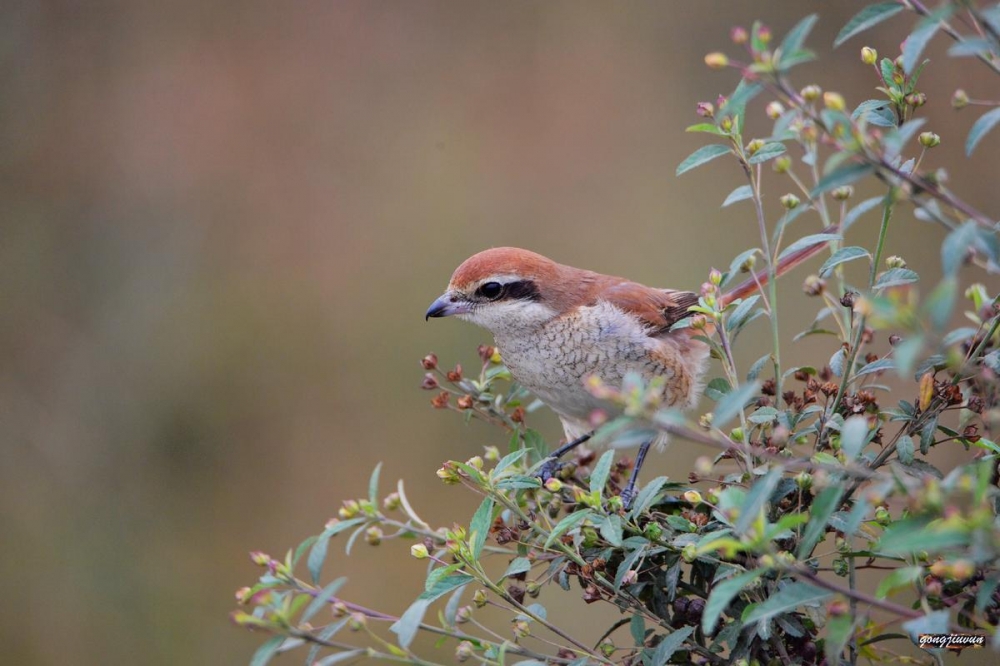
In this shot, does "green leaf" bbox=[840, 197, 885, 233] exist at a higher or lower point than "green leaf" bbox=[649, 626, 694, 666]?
higher

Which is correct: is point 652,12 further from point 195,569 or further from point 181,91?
point 195,569

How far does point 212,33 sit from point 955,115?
4.09 meters

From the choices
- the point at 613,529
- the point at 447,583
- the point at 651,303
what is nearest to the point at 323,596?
the point at 447,583

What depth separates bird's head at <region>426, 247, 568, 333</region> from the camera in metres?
2.85

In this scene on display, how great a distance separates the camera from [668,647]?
1471 millimetres

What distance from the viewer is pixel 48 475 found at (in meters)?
4.56

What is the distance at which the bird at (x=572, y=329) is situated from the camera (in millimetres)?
2723

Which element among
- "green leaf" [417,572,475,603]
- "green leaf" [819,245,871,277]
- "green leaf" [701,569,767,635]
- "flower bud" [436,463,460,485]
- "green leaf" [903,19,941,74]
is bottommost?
"green leaf" [417,572,475,603]

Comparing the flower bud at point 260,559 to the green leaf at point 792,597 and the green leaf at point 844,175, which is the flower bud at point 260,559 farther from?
the green leaf at point 844,175

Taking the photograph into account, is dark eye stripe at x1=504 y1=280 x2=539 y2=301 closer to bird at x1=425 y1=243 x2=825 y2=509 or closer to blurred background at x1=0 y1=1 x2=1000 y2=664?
bird at x1=425 y1=243 x2=825 y2=509

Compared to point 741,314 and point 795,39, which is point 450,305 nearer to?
point 741,314

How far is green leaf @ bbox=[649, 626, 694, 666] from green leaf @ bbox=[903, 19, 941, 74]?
2.97 ft

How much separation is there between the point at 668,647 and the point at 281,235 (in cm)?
412

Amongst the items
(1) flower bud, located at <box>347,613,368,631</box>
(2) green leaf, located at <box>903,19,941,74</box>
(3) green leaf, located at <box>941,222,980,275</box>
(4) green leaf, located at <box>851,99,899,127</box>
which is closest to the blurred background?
(1) flower bud, located at <box>347,613,368,631</box>
